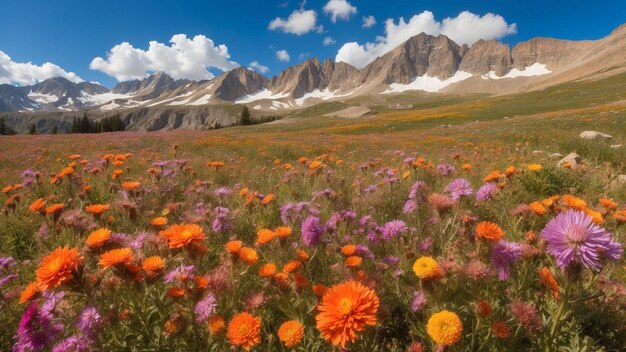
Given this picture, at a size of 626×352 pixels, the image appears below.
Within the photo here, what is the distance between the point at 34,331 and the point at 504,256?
2772 millimetres

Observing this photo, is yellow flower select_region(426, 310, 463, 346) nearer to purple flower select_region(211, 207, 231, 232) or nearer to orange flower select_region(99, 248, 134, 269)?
orange flower select_region(99, 248, 134, 269)

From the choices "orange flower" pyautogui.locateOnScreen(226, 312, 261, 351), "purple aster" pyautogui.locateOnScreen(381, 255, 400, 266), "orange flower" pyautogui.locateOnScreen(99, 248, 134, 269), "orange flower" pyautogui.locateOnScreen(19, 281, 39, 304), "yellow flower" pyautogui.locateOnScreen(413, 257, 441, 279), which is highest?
"orange flower" pyautogui.locateOnScreen(99, 248, 134, 269)

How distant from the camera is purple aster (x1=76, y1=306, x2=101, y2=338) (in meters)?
1.76

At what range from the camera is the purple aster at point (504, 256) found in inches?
79.7

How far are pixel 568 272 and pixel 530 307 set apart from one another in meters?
0.48

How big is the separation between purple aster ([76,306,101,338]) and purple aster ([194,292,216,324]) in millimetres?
526

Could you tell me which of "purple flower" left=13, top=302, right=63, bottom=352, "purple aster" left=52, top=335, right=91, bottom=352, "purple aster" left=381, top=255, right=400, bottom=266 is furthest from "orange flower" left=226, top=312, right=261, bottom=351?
"purple aster" left=381, top=255, right=400, bottom=266

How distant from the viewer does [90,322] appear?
1.77 meters

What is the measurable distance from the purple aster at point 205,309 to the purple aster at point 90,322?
526 mm

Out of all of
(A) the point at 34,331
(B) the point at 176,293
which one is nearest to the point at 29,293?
(A) the point at 34,331

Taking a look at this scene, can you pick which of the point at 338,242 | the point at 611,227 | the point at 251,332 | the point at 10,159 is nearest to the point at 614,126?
the point at 611,227

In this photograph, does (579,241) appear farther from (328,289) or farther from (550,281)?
(328,289)

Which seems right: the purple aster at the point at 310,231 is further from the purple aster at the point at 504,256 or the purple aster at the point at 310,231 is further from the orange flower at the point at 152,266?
the purple aster at the point at 504,256

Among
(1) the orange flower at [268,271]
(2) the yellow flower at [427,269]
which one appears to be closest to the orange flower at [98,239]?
(1) the orange flower at [268,271]
